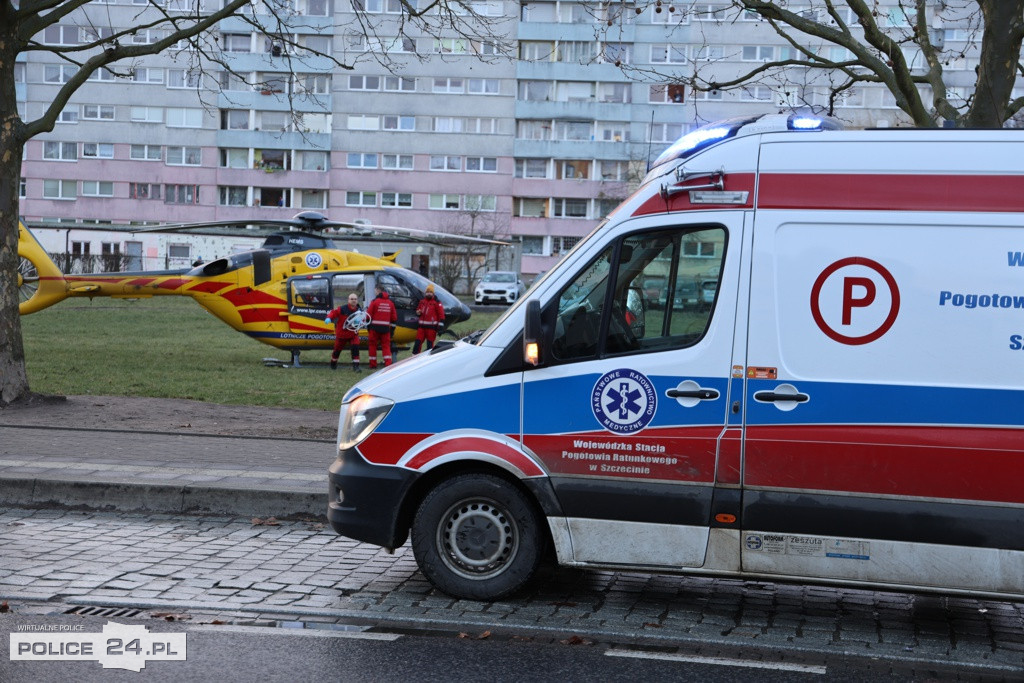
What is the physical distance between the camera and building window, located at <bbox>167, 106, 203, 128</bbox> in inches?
3073

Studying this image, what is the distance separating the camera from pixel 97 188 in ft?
261

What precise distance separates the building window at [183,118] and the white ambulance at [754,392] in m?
75.2

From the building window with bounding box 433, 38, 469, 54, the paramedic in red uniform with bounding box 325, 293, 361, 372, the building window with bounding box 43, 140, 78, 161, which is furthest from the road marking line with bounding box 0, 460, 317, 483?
the building window with bounding box 43, 140, 78, 161

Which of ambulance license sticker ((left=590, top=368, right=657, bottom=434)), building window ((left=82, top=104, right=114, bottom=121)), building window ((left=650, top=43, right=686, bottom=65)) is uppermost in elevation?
building window ((left=650, top=43, right=686, bottom=65))

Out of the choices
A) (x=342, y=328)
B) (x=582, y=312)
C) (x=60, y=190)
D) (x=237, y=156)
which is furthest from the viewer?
(x=60, y=190)

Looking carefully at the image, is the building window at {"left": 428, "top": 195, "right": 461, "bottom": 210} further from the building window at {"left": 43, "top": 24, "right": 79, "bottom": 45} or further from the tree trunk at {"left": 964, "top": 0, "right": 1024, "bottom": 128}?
the tree trunk at {"left": 964, "top": 0, "right": 1024, "bottom": 128}

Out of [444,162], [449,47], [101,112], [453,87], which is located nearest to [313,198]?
[444,162]

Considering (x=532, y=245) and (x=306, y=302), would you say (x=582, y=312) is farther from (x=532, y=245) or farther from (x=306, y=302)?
(x=532, y=245)

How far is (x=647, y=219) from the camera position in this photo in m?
6.73

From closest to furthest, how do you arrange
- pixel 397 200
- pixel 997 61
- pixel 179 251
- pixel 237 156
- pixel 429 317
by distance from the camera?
pixel 997 61 → pixel 429 317 → pixel 179 251 → pixel 397 200 → pixel 237 156

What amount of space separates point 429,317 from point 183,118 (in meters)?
56.6

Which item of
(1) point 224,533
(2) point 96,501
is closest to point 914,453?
(1) point 224,533

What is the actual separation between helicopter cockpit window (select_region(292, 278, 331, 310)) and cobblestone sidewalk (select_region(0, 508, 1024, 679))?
1802cm

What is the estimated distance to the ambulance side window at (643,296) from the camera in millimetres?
6594
